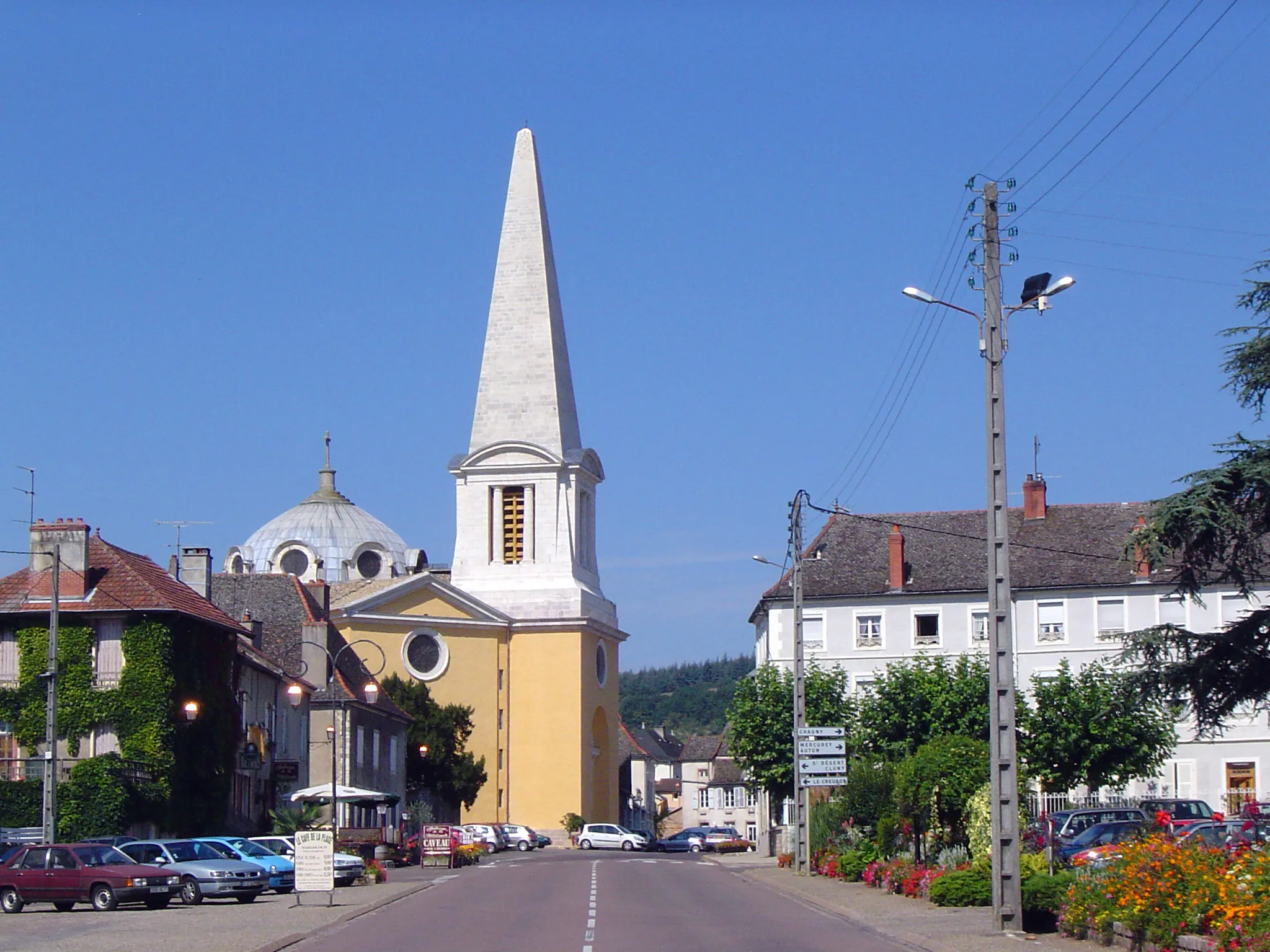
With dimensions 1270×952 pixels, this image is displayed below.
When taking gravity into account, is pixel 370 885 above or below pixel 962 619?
below

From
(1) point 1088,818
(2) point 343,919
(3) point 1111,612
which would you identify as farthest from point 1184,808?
(2) point 343,919

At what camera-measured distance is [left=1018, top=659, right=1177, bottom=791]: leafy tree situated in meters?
50.2

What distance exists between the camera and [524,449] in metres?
85.4

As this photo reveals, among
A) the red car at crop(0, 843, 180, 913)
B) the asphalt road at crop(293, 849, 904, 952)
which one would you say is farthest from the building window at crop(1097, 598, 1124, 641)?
the red car at crop(0, 843, 180, 913)

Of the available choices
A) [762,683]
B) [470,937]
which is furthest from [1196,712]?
[762,683]

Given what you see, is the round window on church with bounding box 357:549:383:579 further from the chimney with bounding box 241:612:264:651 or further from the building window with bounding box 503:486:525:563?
the chimney with bounding box 241:612:264:651

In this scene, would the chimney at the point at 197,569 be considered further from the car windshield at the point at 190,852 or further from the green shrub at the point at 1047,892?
the green shrub at the point at 1047,892

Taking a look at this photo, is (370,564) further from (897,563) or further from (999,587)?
(999,587)

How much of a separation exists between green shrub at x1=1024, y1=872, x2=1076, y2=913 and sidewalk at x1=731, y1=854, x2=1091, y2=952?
411 millimetres

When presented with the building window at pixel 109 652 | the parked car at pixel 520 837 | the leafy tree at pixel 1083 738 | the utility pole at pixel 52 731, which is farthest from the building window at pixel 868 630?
the utility pole at pixel 52 731

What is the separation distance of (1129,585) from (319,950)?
4616cm

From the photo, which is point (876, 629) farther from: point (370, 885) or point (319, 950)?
point (319, 950)

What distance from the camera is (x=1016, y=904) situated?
22.0 metres

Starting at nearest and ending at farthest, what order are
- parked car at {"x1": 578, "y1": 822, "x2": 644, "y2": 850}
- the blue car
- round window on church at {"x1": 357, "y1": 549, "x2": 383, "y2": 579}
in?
the blue car
parked car at {"x1": 578, "y1": 822, "x2": 644, "y2": 850}
round window on church at {"x1": 357, "y1": 549, "x2": 383, "y2": 579}
